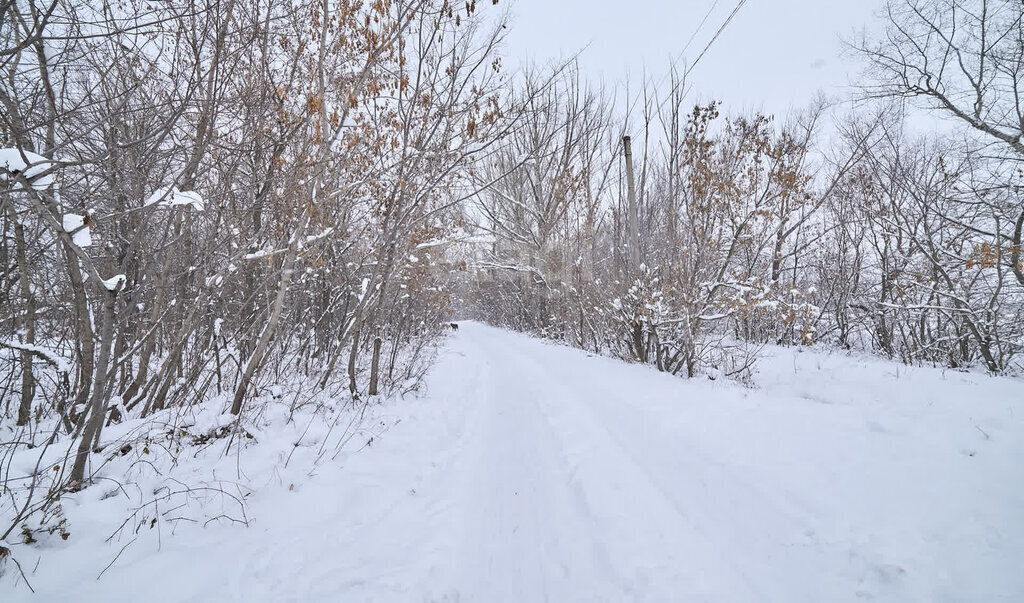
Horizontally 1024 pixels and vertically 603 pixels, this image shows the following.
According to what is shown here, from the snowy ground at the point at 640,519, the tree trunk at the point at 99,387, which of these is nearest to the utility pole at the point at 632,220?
the snowy ground at the point at 640,519

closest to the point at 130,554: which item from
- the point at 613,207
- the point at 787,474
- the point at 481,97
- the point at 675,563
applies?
the point at 675,563

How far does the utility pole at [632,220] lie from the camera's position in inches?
310

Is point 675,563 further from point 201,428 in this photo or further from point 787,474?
point 201,428

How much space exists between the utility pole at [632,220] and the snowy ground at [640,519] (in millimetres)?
4435

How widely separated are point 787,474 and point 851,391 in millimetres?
2877

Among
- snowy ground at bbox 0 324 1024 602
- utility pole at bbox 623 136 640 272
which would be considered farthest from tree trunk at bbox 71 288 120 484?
utility pole at bbox 623 136 640 272

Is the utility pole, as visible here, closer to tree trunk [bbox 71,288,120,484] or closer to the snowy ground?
the snowy ground

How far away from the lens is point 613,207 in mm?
9219

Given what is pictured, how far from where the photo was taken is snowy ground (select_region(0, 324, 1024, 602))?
1747 mm

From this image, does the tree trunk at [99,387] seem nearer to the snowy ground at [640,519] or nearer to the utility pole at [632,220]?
the snowy ground at [640,519]

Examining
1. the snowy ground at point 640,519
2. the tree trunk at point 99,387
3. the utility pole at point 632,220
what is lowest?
the snowy ground at point 640,519

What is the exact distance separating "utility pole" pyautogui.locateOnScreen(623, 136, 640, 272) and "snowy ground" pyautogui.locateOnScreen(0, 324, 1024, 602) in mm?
4435

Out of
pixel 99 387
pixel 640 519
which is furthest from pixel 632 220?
pixel 99 387

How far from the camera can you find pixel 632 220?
7984 millimetres
